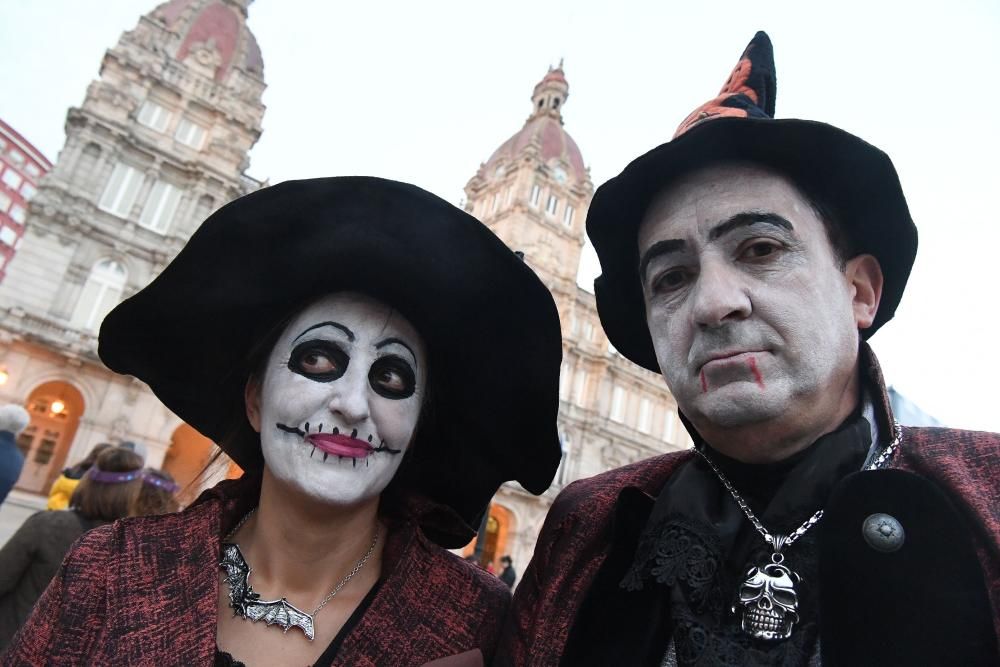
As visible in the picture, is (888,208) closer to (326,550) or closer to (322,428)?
(322,428)

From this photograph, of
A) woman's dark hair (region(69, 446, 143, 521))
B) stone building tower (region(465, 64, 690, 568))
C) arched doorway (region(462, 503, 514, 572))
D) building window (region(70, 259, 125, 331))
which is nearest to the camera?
woman's dark hair (region(69, 446, 143, 521))

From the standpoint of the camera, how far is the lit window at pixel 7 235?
5637 centimetres

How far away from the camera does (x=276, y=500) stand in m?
2.07

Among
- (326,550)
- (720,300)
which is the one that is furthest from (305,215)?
(720,300)

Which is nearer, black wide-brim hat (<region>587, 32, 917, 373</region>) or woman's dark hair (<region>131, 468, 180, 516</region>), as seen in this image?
black wide-brim hat (<region>587, 32, 917, 373</region>)

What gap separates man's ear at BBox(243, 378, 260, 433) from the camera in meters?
2.29

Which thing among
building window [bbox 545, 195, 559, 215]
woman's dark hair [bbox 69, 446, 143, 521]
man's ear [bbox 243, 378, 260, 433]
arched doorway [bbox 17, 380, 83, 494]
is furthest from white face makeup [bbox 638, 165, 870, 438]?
building window [bbox 545, 195, 559, 215]

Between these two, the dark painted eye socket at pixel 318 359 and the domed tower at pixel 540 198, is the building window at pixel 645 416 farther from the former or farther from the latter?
the dark painted eye socket at pixel 318 359

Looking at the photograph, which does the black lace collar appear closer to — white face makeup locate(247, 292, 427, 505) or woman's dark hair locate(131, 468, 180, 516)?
white face makeup locate(247, 292, 427, 505)

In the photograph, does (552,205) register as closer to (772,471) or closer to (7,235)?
(772,471)

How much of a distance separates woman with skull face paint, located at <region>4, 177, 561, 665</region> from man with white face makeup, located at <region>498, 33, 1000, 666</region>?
0.40m

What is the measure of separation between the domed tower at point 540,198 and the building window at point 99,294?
50.4ft

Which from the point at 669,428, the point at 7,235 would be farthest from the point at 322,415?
the point at 7,235

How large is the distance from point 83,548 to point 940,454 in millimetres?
2403
